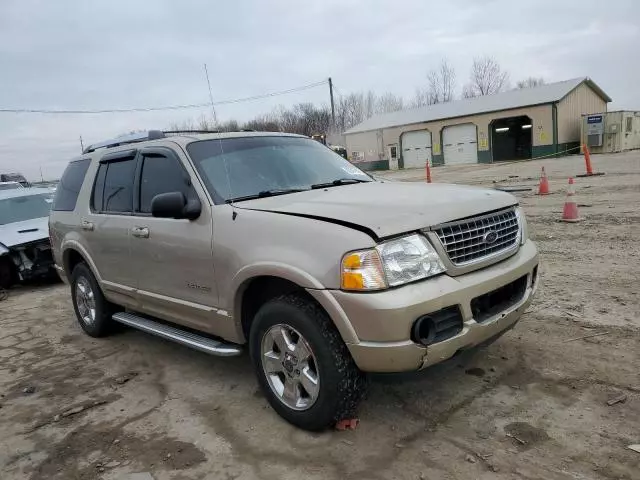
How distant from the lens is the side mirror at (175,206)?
3.47 m

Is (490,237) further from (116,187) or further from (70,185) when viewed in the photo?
(70,185)

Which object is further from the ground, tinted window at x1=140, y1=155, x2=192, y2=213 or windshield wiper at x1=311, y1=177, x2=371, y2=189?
tinted window at x1=140, y1=155, x2=192, y2=213

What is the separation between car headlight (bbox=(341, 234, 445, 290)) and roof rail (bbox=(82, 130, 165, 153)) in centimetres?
245

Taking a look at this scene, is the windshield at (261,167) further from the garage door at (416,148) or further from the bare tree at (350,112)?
the bare tree at (350,112)

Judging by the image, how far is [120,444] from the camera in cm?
326

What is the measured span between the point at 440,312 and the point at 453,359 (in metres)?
0.39

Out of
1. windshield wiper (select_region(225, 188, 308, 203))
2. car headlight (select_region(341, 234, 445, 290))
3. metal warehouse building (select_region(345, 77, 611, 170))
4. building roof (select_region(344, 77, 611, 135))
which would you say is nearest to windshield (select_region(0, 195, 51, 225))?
windshield wiper (select_region(225, 188, 308, 203))

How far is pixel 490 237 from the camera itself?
3188 mm

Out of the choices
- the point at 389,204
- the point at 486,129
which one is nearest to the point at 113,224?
the point at 389,204

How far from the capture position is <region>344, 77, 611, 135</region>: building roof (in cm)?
3316

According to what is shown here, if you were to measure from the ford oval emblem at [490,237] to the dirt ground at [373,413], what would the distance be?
754mm

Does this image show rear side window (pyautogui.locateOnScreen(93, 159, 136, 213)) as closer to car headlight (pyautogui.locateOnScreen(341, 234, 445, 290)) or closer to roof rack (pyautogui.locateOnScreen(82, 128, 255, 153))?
roof rack (pyautogui.locateOnScreen(82, 128, 255, 153))

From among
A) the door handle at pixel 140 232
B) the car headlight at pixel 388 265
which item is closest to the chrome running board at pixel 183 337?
the door handle at pixel 140 232

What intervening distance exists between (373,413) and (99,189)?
3413 mm
